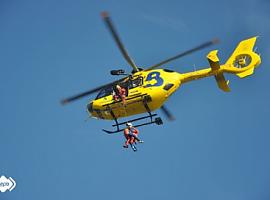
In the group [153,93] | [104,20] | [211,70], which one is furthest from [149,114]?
[104,20]

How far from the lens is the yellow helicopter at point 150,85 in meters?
24.9

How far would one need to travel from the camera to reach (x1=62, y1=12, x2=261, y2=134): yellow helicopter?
981 inches

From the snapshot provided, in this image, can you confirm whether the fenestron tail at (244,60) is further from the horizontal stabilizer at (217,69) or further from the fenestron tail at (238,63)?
the horizontal stabilizer at (217,69)

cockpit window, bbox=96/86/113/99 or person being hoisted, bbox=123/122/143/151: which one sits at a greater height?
cockpit window, bbox=96/86/113/99

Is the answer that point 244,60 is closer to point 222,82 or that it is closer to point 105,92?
point 222,82

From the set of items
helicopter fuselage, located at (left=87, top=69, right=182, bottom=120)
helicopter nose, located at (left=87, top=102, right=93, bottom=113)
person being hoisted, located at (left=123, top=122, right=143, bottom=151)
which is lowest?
person being hoisted, located at (left=123, top=122, right=143, bottom=151)

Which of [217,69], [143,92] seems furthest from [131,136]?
[217,69]

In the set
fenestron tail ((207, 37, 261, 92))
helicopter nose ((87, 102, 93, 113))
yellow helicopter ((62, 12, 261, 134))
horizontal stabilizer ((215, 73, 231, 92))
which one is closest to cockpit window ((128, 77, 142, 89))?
yellow helicopter ((62, 12, 261, 134))

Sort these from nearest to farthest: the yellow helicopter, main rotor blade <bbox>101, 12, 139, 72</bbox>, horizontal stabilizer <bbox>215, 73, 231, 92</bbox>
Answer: main rotor blade <bbox>101, 12, 139, 72</bbox>, the yellow helicopter, horizontal stabilizer <bbox>215, 73, 231, 92</bbox>

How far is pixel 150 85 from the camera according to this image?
25.0 m

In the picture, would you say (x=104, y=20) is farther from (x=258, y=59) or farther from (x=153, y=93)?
(x=258, y=59)

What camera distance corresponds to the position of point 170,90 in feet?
82.0

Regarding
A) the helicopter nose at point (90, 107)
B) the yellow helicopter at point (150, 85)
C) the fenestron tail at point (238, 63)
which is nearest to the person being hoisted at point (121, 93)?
the yellow helicopter at point (150, 85)

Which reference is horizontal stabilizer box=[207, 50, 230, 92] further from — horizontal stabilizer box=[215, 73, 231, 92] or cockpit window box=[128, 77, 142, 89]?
cockpit window box=[128, 77, 142, 89]
